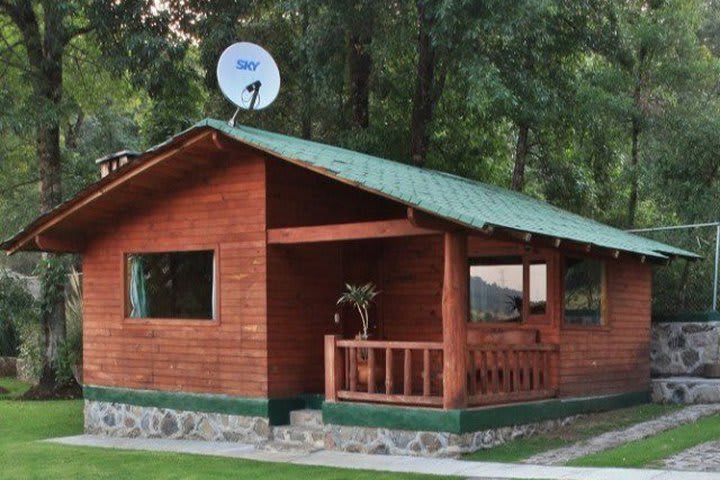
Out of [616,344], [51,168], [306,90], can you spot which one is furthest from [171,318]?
[306,90]

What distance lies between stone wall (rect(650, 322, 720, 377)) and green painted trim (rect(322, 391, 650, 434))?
414 cm

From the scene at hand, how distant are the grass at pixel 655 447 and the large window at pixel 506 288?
2.25 meters

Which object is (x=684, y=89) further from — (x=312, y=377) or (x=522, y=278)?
(x=312, y=377)

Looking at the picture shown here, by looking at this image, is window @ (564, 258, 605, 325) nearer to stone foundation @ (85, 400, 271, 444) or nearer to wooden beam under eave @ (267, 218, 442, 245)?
wooden beam under eave @ (267, 218, 442, 245)

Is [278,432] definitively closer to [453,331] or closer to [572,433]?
[453,331]

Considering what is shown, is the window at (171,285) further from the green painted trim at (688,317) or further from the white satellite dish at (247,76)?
the green painted trim at (688,317)

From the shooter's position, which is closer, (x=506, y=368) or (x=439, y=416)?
(x=439, y=416)

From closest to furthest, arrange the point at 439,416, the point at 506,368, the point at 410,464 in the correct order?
the point at 410,464
the point at 439,416
the point at 506,368

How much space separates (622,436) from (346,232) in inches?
158

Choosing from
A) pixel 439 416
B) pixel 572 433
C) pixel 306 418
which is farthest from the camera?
pixel 306 418

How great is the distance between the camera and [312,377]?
11.9m

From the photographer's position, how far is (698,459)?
29.6ft

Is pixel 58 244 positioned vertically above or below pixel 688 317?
above

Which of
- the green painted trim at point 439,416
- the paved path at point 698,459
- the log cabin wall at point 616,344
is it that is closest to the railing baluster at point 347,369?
the green painted trim at point 439,416
